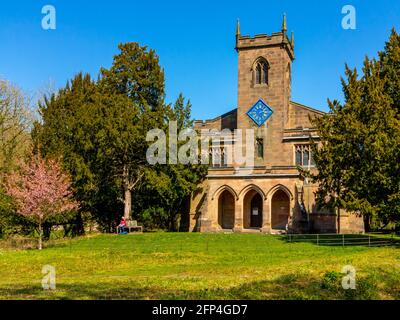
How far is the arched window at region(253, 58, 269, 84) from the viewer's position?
42.9 meters

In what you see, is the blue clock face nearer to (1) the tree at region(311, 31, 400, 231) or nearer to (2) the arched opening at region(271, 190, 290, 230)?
(2) the arched opening at region(271, 190, 290, 230)

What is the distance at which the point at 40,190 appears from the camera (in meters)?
27.9

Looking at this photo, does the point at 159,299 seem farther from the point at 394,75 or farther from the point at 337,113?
the point at 394,75

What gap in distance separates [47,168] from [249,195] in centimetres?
1753

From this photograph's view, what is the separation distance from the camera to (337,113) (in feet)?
83.9

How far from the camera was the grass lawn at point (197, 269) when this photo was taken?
38.0 ft

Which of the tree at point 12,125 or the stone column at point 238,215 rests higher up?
the tree at point 12,125

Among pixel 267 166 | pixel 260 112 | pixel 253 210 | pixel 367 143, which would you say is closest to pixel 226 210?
pixel 253 210

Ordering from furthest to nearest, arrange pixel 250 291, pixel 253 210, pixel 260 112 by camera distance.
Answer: pixel 260 112
pixel 253 210
pixel 250 291

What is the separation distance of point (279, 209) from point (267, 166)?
169 inches

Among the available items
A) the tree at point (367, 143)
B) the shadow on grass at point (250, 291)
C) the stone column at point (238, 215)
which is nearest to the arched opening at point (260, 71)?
the stone column at point (238, 215)

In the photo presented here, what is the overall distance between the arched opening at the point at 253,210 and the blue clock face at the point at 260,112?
678 cm

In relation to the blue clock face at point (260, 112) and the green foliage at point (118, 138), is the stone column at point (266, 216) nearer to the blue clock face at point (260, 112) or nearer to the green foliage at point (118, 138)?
the green foliage at point (118, 138)

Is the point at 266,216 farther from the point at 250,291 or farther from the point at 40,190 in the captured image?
the point at 250,291
